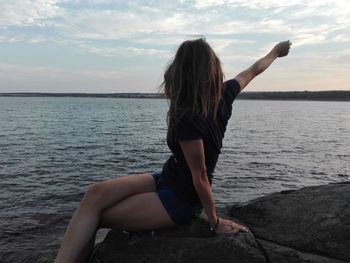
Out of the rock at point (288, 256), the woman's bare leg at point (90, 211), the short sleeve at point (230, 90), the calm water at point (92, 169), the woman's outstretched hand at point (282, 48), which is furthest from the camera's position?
the calm water at point (92, 169)

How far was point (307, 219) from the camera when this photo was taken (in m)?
5.64

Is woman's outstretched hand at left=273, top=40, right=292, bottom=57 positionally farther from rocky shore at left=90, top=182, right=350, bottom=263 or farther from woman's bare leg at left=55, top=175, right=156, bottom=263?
woman's bare leg at left=55, top=175, right=156, bottom=263

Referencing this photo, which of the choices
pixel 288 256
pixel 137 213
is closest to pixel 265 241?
pixel 288 256

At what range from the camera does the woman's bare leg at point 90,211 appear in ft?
14.8

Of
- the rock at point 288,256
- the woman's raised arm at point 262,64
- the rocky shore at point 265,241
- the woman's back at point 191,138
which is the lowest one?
the rock at point 288,256

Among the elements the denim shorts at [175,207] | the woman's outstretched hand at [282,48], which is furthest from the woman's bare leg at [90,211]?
the woman's outstretched hand at [282,48]

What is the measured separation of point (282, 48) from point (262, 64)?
0.37 m

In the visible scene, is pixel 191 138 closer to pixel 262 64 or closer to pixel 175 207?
pixel 175 207

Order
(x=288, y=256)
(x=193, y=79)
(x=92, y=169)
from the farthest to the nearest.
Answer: (x=92, y=169) < (x=288, y=256) < (x=193, y=79)

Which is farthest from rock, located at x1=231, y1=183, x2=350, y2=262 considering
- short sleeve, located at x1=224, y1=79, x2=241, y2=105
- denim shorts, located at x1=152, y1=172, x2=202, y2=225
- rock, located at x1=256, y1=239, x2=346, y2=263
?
short sleeve, located at x1=224, y1=79, x2=241, y2=105

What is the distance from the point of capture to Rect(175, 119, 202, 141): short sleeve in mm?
4430

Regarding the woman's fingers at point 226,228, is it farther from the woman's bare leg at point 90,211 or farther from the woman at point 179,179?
the woman's bare leg at point 90,211

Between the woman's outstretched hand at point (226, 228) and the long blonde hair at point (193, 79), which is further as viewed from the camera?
the woman's outstretched hand at point (226, 228)

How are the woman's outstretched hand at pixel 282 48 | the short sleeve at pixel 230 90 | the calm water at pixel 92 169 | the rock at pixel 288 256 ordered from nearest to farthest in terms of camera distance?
the rock at pixel 288 256 → the short sleeve at pixel 230 90 → the woman's outstretched hand at pixel 282 48 → the calm water at pixel 92 169
